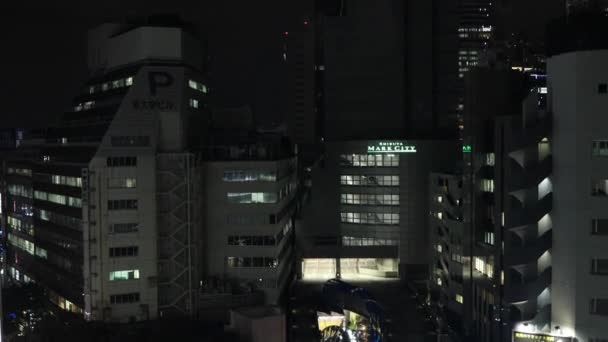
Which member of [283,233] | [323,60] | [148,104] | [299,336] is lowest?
[299,336]

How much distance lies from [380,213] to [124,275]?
3185cm

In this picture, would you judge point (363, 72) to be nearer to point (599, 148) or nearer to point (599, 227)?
point (599, 148)

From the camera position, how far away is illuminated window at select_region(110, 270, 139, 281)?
46.1 m

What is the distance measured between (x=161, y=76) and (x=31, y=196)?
23.0m

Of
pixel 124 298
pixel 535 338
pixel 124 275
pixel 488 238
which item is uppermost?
pixel 488 238

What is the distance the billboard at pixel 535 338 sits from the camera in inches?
1420

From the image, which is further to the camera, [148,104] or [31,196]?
[31,196]

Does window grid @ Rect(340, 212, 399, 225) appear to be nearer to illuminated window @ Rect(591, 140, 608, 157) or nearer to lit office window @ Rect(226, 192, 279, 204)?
lit office window @ Rect(226, 192, 279, 204)

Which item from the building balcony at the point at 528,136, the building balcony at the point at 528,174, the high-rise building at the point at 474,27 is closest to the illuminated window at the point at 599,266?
the building balcony at the point at 528,174

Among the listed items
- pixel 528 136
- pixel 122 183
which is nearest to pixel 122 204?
pixel 122 183

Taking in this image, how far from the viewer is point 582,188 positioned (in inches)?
1428

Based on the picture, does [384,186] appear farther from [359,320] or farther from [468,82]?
[468,82]

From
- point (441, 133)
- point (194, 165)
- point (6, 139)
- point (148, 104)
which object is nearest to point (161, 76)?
point (148, 104)

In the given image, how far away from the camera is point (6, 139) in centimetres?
12800
